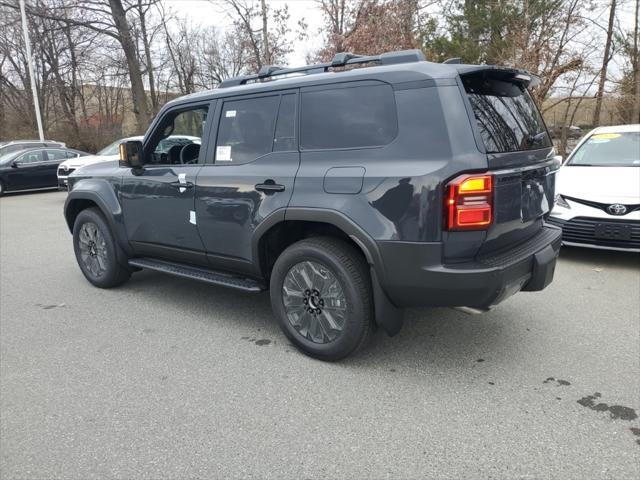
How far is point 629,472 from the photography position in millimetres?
2223

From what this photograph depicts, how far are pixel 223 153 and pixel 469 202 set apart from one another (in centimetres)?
198

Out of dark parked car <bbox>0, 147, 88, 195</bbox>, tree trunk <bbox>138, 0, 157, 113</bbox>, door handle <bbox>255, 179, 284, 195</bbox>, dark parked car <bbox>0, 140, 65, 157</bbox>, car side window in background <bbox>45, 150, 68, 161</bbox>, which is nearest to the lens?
door handle <bbox>255, 179, 284, 195</bbox>

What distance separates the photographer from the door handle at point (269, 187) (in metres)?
3.35

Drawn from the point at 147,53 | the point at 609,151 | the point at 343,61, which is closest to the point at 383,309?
the point at 343,61

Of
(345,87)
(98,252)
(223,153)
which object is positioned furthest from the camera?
(98,252)

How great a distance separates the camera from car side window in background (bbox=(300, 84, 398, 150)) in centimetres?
298

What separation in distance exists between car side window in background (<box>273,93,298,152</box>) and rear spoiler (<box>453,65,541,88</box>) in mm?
1132

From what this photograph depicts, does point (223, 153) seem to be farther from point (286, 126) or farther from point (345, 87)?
point (345, 87)

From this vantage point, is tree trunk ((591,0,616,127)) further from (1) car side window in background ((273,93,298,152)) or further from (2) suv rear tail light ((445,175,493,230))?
(2) suv rear tail light ((445,175,493,230))

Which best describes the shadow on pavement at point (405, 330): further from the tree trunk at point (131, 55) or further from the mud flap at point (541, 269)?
the tree trunk at point (131, 55)

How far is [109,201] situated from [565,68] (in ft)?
36.6

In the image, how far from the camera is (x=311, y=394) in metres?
2.97

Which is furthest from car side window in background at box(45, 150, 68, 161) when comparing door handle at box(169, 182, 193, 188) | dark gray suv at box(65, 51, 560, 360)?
door handle at box(169, 182, 193, 188)

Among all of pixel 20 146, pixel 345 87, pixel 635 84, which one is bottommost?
pixel 345 87
